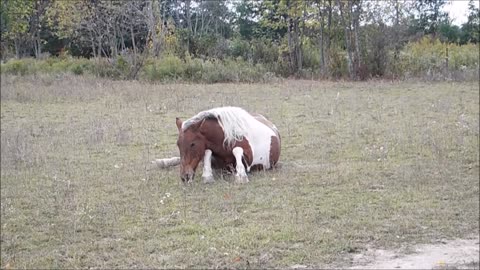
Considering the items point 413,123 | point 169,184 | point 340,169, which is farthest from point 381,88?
point 169,184

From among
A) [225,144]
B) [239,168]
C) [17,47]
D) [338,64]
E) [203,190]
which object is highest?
[17,47]

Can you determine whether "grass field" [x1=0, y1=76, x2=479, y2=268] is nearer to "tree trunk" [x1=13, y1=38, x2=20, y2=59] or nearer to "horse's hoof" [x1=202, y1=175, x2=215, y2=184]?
"horse's hoof" [x1=202, y1=175, x2=215, y2=184]

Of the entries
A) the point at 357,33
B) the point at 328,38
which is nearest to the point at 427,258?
the point at 328,38

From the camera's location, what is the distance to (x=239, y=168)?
7.04 meters

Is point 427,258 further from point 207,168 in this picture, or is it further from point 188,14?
point 188,14

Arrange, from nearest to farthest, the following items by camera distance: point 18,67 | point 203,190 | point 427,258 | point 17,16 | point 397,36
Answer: point 17,16
point 18,67
point 427,258
point 203,190
point 397,36

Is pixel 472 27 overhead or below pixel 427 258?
overhead

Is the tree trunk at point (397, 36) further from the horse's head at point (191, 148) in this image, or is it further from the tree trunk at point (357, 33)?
the horse's head at point (191, 148)

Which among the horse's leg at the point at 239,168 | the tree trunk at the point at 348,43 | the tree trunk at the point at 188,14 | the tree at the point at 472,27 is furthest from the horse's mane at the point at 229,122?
the tree at the point at 472,27

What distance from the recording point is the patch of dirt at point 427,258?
4430 mm

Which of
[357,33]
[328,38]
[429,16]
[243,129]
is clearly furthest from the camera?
[357,33]

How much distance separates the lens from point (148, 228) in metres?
5.22

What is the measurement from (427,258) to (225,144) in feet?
10.4

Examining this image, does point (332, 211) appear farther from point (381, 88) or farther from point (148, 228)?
point (381, 88)
